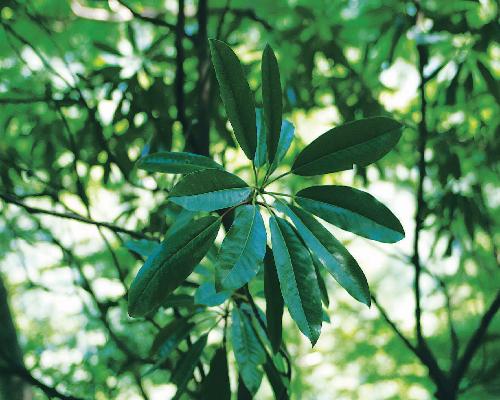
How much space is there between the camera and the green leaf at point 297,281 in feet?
2.09

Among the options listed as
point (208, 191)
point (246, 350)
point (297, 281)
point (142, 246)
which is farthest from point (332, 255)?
point (142, 246)

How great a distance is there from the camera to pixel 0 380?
1.06 meters

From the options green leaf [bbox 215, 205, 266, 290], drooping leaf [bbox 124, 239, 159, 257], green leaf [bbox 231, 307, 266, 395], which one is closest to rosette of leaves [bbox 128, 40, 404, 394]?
green leaf [bbox 215, 205, 266, 290]

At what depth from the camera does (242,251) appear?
648mm

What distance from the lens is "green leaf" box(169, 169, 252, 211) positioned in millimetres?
637

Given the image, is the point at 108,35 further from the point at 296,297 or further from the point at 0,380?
the point at 296,297

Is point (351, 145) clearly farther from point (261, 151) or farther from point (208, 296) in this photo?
point (208, 296)

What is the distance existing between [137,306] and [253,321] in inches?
16.2

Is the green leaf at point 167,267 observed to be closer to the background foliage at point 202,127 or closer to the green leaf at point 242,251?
the green leaf at point 242,251

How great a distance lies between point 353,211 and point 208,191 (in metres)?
0.21

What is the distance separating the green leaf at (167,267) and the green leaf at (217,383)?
0.35m

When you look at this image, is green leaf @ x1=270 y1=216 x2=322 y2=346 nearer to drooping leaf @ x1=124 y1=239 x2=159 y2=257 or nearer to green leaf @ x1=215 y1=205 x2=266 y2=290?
green leaf @ x1=215 y1=205 x2=266 y2=290

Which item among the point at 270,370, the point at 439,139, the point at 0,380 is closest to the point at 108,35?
the point at 439,139

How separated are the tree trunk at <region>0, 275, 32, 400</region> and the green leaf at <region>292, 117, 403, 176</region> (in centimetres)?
73
